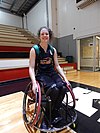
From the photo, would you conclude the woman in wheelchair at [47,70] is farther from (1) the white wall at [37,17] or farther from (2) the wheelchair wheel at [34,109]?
(1) the white wall at [37,17]

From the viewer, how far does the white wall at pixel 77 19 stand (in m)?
4.10

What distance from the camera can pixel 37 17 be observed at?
6340mm

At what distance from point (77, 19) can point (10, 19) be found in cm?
422

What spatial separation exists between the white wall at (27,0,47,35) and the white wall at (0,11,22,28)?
2.19ft

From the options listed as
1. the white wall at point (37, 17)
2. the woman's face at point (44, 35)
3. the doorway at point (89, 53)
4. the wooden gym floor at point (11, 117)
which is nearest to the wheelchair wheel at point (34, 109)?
the wooden gym floor at point (11, 117)

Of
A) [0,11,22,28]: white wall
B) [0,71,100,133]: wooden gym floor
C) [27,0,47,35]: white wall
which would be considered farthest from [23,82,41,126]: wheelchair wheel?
[0,11,22,28]: white wall

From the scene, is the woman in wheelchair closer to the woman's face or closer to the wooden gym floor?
the woman's face

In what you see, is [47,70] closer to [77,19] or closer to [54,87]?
[54,87]

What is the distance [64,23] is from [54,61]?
185 inches

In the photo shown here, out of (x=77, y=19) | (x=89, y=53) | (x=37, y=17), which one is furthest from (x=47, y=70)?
(x=37, y=17)

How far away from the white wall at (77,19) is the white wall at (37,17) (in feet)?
2.69

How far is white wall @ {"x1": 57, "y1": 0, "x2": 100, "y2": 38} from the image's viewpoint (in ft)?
13.5

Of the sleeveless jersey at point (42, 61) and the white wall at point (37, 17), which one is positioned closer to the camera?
the sleeveless jersey at point (42, 61)

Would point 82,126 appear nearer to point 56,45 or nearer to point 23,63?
point 23,63
